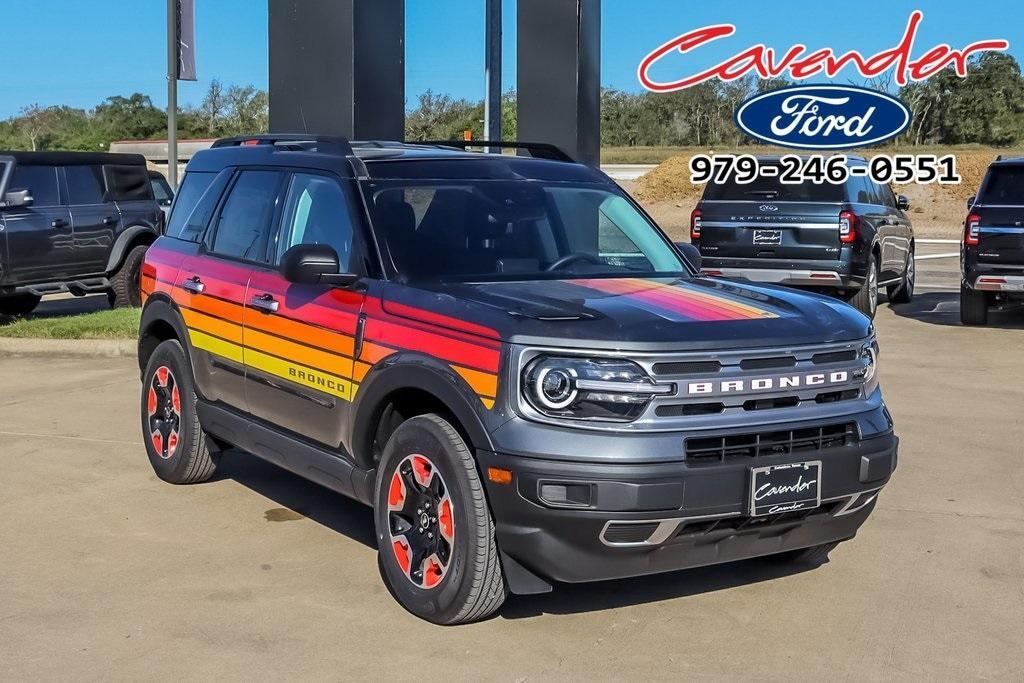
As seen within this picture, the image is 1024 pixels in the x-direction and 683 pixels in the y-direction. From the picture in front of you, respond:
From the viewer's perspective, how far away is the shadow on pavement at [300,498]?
6.40m

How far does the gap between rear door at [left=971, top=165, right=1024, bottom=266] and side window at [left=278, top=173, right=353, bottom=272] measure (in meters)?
9.72

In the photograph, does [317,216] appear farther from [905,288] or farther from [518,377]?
[905,288]

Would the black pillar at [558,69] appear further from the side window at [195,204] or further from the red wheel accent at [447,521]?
the red wheel accent at [447,521]

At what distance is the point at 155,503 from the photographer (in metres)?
6.85

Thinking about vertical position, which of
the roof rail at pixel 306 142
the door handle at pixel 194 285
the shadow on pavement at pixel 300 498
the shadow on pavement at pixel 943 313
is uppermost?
the roof rail at pixel 306 142

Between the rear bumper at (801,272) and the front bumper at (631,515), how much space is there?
31.9 feet

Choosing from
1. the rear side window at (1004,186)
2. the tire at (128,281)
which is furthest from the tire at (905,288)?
the tire at (128,281)

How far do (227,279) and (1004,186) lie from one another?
10.1 m

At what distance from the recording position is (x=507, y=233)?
231 inches

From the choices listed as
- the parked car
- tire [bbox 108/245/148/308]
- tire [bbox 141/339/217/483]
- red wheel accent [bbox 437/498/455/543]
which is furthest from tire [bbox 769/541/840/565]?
the parked car

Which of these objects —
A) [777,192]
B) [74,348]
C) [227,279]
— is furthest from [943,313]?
[227,279]

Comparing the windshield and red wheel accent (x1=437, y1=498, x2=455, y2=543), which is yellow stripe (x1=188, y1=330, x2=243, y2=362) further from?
red wheel accent (x1=437, y1=498, x2=455, y2=543)

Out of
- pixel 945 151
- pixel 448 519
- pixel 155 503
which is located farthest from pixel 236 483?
pixel 945 151

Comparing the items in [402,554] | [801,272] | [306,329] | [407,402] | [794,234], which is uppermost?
[794,234]
